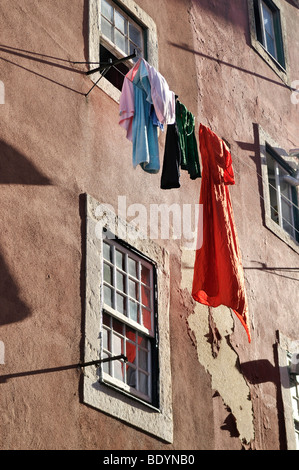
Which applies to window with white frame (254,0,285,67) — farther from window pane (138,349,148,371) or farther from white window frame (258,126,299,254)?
window pane (138,349,148,371)

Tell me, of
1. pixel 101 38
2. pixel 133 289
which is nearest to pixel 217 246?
pixel 133 289

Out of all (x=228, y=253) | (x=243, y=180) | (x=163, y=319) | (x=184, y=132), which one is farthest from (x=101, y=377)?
(x=243, y=180)

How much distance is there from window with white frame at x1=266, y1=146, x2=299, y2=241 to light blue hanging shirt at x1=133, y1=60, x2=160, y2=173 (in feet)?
15.1

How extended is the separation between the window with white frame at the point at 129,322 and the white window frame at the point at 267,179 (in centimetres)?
395

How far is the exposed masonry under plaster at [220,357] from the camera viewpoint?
1165cm

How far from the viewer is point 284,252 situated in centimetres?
1463

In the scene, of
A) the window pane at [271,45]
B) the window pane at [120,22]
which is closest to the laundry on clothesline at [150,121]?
the window pane at [120,22]

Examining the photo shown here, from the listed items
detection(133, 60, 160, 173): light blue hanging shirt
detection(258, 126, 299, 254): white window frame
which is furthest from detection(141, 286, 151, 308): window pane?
detection(258, 126, 299, 254): white window frame

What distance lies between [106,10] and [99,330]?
448cm

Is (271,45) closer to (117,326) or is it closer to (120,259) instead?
(120,259)

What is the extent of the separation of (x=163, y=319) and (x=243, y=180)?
3908 millimetres

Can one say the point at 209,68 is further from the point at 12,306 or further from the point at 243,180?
the point at 12,306

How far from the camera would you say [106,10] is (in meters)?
12.2

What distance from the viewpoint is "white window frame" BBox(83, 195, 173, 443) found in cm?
953
